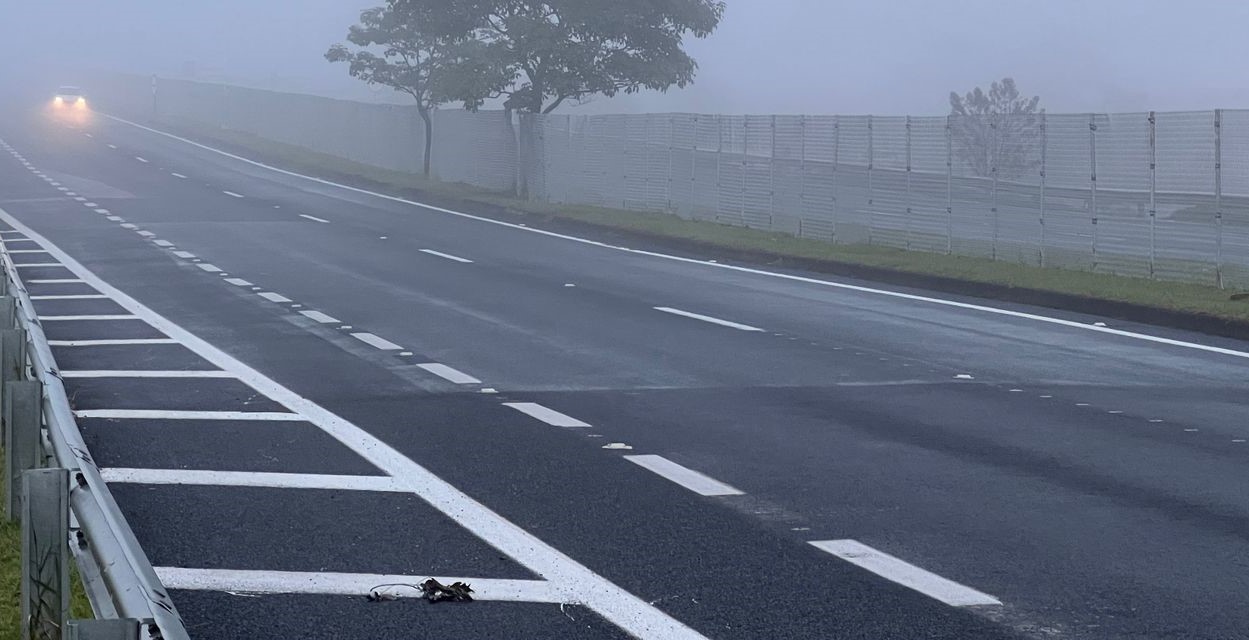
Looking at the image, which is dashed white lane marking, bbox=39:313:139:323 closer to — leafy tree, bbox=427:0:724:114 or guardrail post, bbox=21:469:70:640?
guardrail post, bbox=21:469:70:640

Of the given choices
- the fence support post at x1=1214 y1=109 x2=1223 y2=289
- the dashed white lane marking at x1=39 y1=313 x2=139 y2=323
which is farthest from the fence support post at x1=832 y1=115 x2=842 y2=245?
the dashed white lane marking at x1=39 y1=313 x2=139 y2=323

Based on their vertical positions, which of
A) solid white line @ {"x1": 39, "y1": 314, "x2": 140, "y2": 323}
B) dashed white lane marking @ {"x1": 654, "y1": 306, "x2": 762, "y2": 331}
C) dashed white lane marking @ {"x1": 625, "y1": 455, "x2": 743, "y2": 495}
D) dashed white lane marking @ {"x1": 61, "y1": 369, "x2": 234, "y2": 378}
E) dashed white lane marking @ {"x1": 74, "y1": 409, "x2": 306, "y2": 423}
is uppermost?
solid white line @ {"x1": 39, "y1": 314, "x2": 140, "y2": 323}

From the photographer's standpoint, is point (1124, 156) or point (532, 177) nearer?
point (1124, 156)

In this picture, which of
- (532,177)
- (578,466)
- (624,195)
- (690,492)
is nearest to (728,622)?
(690,492)

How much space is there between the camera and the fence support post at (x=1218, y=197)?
19.4m

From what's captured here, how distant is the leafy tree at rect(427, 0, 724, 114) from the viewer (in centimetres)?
4028

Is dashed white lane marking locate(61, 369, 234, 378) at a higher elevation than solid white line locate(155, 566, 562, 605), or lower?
higher

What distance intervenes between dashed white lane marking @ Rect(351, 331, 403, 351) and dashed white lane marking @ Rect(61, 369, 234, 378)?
75.1 inches

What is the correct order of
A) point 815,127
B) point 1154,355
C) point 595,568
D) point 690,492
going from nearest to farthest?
point 595,568, point 690,492, point 1154,355, point 815,127

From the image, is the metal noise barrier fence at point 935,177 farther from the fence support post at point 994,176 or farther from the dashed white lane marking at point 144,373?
the dashed white lane marking at point 144,373

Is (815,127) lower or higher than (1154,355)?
higher

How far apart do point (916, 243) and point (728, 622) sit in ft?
69.9

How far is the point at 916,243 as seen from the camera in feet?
87.0

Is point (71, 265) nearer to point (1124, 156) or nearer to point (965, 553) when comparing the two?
point (1124, 156)
